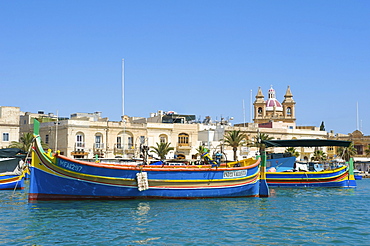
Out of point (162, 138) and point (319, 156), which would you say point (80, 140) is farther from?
point (319, 156)

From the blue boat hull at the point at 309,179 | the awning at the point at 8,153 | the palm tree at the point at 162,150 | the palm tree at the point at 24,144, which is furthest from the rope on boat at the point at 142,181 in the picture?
the palm tree at the point at 162,150

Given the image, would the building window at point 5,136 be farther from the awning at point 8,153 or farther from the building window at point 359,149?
the building window at point 359,149

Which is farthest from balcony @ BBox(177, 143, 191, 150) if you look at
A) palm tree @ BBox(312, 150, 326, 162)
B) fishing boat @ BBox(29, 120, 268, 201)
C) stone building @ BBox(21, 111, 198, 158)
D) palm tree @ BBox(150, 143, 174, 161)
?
fishing boat @ BBox(29, 120, 268, 201)

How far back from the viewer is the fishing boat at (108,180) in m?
25.3

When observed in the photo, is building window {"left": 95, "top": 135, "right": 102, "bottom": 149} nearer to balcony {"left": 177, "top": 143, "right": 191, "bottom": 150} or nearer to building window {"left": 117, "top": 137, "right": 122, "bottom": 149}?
building window {"left": 117, "top": 137, "right": 122, "bottom": 149}

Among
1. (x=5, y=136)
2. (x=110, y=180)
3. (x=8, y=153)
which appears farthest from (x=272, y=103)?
(x=110, y=180)

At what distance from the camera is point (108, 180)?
2567 centimetres

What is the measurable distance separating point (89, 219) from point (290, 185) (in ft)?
74.6

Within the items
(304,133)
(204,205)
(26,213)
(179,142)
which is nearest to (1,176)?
(26,213)

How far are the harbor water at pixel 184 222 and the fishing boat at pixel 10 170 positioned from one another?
8.81 metres

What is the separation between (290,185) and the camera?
40000 mm

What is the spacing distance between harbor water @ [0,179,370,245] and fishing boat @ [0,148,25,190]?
881 centimetres

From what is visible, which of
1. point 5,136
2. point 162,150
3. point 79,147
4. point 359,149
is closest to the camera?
point 5,136

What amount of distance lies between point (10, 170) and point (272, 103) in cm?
8757
